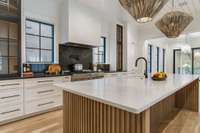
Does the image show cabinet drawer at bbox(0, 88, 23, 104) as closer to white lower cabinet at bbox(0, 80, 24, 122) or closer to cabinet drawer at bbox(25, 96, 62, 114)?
white lower cabinet at bbox(0, 80, 24, 122)

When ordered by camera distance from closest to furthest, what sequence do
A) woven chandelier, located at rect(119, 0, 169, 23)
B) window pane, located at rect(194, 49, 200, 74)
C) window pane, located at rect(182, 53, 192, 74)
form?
woven chandelier, located at rect(119, 0, 169, 23) → window pane, located at rect(194, 49, 200, 74) → window pane, located at rect(182, 53, 192, 74)

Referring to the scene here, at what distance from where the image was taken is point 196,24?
5.66 meters

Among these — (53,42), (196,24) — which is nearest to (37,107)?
(53,42)

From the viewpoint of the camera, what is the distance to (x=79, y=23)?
431 cm

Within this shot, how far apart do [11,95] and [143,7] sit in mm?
2706

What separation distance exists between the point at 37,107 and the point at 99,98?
2448mm

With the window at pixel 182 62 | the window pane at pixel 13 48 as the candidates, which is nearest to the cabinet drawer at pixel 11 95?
the window pane at pixel 13 48

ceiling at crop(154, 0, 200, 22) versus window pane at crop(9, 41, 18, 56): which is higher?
ceiling at crop(154, 0, 200, 22)

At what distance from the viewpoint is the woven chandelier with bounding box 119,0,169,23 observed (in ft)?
6.43

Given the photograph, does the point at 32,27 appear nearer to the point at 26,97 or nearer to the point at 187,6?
the point at 26,97

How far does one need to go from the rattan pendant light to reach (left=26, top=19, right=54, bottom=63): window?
285cm

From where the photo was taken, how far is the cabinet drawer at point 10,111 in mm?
2752

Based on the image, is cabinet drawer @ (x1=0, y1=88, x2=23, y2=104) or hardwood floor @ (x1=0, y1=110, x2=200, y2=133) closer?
hardwood floor @ (x1=0, y1=110, x2=200, y2=133)

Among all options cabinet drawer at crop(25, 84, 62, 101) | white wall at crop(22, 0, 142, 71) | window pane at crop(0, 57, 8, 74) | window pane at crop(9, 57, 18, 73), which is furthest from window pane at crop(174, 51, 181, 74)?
window pane at crop(0, 57, 8, 74)
